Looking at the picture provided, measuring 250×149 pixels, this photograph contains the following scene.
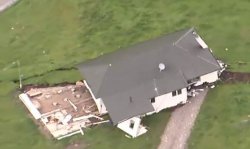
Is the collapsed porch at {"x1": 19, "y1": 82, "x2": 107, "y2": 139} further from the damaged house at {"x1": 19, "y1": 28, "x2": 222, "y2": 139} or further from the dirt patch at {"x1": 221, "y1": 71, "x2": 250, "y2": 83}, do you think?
the dirt patch at {"x1": 221, "y1": 71, "x2": 250, "y2": 83}

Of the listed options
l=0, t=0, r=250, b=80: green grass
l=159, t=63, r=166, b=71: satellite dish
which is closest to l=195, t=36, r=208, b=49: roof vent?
l=0, t=0, r=250, b=80: green grass

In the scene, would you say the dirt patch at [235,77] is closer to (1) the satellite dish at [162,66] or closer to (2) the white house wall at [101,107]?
(1) the satellite dish at [162,66]

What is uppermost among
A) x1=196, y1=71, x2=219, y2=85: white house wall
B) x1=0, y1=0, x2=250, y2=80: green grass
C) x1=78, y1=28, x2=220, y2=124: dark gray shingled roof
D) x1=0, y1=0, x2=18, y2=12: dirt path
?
x1=0, y1=0, x2=18, y2=12: dirt path

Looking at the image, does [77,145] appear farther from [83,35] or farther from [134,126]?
[83,35]

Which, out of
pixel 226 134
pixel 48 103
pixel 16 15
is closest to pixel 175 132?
pixel 226 134

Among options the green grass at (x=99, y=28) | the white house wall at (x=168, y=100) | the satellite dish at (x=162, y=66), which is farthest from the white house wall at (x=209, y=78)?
the satellite dish at (x=162, y=66)

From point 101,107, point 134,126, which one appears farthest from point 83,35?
point 134,126
